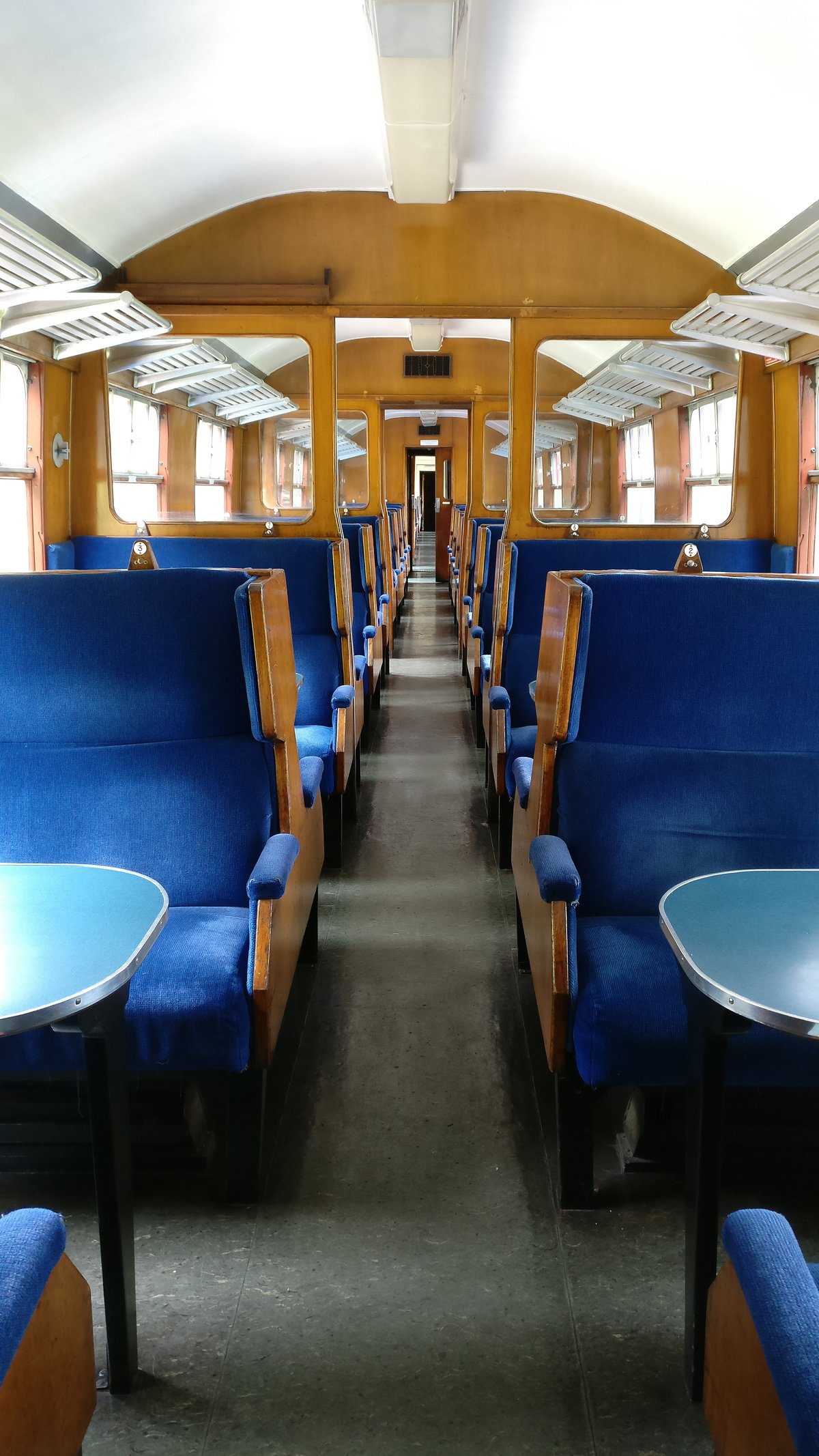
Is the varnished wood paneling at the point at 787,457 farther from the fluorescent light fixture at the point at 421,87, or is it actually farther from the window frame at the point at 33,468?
the window frame at the point at 33,468

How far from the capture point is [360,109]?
4152 millimetres

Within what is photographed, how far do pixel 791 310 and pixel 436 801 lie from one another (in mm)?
2538

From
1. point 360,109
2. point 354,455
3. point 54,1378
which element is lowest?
point 54,1378

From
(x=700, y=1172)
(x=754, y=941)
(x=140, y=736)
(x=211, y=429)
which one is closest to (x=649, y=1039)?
(x=700, y=1172)

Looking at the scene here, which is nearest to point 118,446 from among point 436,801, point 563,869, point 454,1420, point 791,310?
point 436,801

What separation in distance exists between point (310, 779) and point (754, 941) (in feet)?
4.97

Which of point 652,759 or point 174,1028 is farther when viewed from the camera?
point 652,759

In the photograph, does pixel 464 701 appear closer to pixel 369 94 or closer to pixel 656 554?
pixel 656 554

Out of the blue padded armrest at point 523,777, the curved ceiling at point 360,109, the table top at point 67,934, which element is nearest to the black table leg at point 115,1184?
the table top at point 67,934

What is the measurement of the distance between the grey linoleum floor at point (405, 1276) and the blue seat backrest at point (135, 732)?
0.61 metres

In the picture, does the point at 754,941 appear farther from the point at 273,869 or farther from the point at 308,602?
the point at 308,602

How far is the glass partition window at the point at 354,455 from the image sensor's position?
891 centimetres

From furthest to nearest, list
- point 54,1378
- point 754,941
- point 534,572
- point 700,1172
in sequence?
point 534,572 < point 700,1172 < point 754,941 < point 54,1378

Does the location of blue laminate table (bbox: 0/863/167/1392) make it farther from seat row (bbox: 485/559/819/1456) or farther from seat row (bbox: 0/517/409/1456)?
seat row (bbox: 485/559/819/1456)
